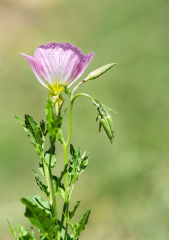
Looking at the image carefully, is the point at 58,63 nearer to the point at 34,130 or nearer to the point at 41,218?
the point at 34,130

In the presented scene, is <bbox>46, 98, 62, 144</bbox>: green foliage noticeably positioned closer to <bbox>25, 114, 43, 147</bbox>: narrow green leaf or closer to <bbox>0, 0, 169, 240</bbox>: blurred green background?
<bbox>25, 114, 43, 147</bbox>: narrow green leaf

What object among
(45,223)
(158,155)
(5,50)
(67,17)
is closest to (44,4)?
(67,17)

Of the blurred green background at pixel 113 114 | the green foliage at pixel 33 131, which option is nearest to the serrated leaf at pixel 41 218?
the green foliage at pixel 33 131

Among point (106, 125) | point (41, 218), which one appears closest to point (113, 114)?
point (106, 125)

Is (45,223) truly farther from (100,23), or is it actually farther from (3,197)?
(100,23)

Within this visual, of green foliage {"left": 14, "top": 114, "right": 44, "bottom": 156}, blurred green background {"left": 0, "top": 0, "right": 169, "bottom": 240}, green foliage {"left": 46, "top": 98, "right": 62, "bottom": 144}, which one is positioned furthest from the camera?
blurred green background {"left": 0, "top": 0, "right": 169, "bottom": 240}

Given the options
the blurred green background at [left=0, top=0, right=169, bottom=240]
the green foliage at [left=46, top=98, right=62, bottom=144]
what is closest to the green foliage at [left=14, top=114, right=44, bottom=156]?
the green foliage at [left=46, top=98, right=62, bottom=144]

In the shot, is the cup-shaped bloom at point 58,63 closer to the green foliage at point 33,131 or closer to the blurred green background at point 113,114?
the green foliage at point 33,131
